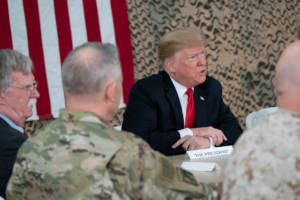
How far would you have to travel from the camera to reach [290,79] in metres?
1.02

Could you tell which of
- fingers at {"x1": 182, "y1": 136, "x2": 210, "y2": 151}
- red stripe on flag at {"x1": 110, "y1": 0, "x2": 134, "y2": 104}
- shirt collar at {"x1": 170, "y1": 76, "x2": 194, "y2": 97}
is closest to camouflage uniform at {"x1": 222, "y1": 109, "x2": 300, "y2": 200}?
fingers at {"x1": 182, "y1": 136, "x2": 210, "y2": 151}

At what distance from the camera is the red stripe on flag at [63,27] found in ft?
12.2

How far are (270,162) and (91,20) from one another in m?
3.15

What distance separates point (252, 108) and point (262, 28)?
93cm

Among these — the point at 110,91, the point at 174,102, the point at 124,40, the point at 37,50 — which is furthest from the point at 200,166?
the point at 37,50

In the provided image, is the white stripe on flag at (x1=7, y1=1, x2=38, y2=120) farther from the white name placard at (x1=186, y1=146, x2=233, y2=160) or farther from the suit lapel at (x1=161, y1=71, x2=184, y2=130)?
the white name placard at (x1=186, y1=146, x2=233, y2=160)

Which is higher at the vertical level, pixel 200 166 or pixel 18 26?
pixel 18 26

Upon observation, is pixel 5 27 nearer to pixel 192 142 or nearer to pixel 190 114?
pixel 190 114

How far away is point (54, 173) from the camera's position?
112 cm

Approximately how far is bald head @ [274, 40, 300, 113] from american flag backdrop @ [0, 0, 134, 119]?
284 cm

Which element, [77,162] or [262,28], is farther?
[262,28]

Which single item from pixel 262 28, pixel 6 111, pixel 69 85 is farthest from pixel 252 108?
pixel 69 85

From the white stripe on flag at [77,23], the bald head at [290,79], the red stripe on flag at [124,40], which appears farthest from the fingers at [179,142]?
the white stripe on flag at [77,23]

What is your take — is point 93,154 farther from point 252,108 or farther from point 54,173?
point 252,108
